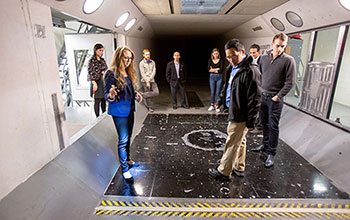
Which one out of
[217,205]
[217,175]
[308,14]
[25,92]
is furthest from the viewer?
[308,14]

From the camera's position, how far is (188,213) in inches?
95.7

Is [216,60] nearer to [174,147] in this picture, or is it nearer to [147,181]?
[174,147]

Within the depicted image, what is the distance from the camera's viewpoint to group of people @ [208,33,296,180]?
2.64 meters

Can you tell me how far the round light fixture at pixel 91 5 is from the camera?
314 centimetres

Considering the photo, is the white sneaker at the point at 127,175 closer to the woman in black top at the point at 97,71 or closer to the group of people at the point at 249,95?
the group of people at the point at 249,95

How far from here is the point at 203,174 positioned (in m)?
3.24

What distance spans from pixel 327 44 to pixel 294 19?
4011mm

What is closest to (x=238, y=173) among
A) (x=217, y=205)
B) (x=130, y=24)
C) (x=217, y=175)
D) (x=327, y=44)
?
(x=217, y=175)

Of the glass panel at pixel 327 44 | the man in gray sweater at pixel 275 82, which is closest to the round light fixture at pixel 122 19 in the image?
the man in gray sweater at pixel 275 82

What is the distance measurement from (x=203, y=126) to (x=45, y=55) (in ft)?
12.6

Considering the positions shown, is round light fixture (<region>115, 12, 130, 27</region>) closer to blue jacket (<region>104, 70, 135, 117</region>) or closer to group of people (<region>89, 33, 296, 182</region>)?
group of people (<region>89, 33, 296, 182</region>)

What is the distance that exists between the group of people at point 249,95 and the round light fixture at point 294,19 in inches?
67.1

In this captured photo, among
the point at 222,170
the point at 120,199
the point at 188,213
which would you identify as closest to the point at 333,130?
the point at 222,170

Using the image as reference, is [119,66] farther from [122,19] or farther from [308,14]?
[308,14]
